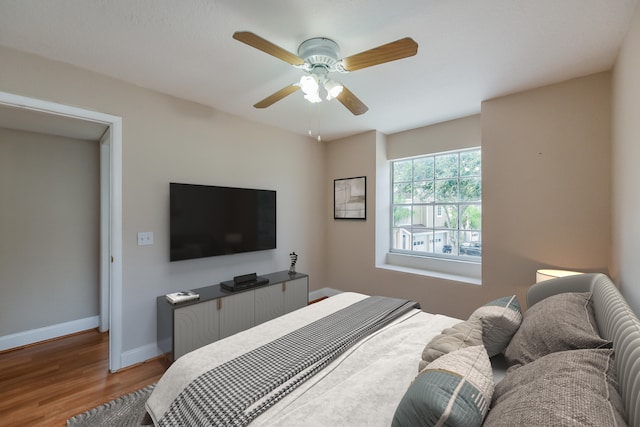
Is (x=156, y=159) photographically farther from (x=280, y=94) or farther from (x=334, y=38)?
(x=334, y=38)

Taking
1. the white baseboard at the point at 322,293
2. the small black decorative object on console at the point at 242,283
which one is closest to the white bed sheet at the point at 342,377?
the small black decorative object on console at the point at 242,283

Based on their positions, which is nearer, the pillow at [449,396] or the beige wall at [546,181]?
the pillow at [449,396]

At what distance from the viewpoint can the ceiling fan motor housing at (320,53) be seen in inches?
72.7

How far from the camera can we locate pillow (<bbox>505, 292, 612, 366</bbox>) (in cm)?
109

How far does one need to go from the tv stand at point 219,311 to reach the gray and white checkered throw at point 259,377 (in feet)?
4.29

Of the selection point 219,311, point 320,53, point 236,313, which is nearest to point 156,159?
point 219,311

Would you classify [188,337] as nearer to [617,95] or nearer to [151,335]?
[151,335]

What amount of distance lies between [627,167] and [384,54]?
174 centimetres

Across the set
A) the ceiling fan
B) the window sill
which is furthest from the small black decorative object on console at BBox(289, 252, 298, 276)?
the ceiling fan

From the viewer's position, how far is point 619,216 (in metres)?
1.98

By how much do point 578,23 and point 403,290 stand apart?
2934mm

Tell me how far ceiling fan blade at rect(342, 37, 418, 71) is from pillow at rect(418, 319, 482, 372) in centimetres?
143

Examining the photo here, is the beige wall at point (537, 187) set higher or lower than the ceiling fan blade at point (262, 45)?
lower

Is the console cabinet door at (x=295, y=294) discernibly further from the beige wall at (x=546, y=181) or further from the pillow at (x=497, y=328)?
the pillow at (x=497, y=328)
